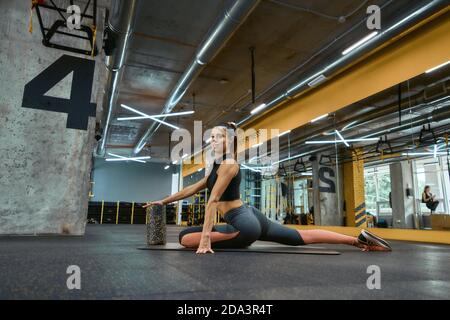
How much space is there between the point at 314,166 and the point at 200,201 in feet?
15.9

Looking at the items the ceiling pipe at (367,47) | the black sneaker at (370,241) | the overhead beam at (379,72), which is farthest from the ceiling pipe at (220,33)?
the black sneaker at (370,241)

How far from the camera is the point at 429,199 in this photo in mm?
6086

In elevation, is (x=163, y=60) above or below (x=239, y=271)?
above

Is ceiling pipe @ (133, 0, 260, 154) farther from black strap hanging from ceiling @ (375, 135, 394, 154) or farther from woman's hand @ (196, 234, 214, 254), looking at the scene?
black strap hanging from ceiling @ (375, 135, 394, 154)

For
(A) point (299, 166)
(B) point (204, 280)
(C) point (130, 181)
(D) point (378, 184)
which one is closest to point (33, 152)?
(B) point (204, 280)

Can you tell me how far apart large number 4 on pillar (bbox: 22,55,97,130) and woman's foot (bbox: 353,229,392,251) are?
3.34 metres

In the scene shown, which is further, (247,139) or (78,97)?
(247,139)

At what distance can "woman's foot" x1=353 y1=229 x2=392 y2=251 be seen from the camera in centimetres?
267

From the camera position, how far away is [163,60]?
21.1 feet

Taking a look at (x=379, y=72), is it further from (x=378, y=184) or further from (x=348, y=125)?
(x=378, y=184)

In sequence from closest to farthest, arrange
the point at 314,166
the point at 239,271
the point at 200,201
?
the point at 239,271
the point at 314,166
the point at 200,201

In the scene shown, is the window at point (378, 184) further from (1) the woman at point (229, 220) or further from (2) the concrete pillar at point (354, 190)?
(1) the woman at point (229, 220)
